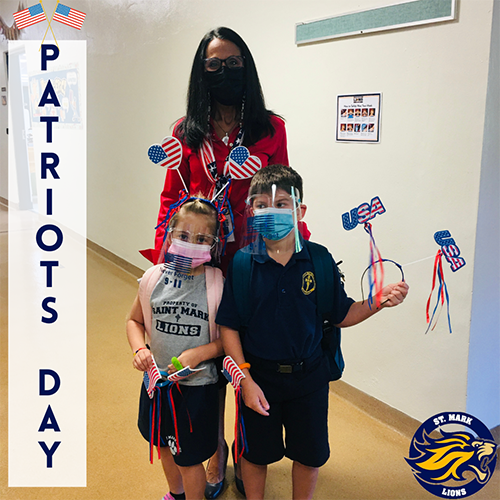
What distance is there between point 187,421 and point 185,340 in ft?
0.77

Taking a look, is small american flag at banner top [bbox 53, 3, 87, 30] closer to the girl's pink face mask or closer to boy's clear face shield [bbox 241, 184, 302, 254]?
the girl's pink face mask

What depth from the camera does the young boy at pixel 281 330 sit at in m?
1.35

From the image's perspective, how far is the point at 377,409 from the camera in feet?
7.54

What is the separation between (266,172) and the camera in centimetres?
139

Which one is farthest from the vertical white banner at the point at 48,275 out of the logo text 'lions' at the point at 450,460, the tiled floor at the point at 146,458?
the logo text 'lions' at the point at 450,460

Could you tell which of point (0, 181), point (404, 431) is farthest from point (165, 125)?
point (0, 181)

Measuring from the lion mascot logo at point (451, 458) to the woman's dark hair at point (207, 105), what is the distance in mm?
1073

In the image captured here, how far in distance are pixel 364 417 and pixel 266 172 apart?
1419 mm

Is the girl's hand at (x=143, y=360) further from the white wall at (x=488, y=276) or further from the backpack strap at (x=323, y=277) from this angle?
the white wall at (x=488, y=276)

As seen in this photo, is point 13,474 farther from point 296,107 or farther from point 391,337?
point 296,107

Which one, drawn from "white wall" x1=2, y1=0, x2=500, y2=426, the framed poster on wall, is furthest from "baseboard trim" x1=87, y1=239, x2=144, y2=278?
the framed poster on wall

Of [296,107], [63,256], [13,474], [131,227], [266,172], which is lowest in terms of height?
[13,474]

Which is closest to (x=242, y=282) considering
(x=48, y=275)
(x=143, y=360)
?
(x=143, y=360)

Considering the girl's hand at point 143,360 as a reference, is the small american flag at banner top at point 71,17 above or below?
above
